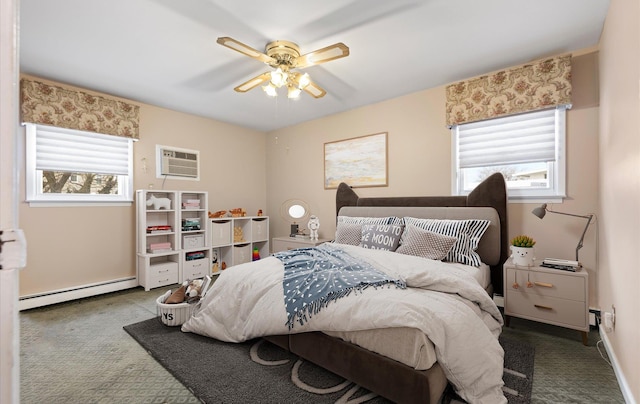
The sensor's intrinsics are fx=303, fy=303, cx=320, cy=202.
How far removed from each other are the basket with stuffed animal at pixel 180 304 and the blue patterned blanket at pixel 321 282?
0.97 m

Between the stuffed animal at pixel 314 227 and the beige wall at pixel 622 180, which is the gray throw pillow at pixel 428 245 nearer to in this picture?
the beige wall at pixel 622 180

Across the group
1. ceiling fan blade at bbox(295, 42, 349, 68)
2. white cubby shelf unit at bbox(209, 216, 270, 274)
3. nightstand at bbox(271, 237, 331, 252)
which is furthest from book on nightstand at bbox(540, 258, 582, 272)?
white cubby shelf unit at bbox(209, 216, 270, 274)

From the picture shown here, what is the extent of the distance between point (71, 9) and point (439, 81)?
328cm

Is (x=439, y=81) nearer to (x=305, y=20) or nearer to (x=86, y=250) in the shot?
(x=305, y=20)

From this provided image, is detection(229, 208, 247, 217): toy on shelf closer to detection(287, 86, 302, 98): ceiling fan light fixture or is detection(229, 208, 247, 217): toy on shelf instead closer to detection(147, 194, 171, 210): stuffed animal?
detection(147, 194, 171, 210): stuffed animal

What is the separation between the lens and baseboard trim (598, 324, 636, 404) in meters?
1.59

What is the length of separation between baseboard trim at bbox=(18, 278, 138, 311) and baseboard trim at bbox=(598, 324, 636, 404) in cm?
463

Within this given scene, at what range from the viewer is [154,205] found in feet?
12.7

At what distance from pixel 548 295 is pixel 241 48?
3035 mm

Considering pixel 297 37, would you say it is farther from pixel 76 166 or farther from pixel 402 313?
pixel 76 166

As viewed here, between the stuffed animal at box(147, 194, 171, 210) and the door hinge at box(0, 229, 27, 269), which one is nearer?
the door hinge at box(0, 229, 27, 269)

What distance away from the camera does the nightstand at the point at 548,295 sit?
230cm

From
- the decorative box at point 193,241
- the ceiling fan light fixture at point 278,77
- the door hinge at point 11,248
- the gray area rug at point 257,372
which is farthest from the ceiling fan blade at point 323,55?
the decorative box at point 193,241

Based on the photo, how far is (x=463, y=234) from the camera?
2863 mm
